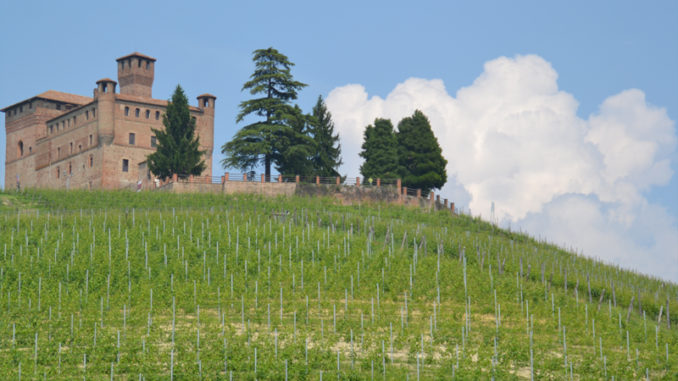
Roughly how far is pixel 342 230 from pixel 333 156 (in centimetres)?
2316

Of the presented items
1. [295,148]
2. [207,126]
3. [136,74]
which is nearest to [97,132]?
[136,74]

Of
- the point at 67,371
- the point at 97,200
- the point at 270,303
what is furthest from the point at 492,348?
the point at 97,200

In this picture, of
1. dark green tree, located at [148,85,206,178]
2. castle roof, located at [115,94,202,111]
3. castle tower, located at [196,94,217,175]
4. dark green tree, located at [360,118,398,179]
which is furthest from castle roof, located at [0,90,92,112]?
dark green tree, located at [360,118,398,179]

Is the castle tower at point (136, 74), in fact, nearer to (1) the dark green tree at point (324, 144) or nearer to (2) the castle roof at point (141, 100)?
(2) the castle roof at point (141, 100)

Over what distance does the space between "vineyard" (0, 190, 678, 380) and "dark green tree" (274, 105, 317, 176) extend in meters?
8.93

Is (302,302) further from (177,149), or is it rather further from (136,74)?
(136,74)

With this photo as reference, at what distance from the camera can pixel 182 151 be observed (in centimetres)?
6275

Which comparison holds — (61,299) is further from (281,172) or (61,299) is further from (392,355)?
(281,172)

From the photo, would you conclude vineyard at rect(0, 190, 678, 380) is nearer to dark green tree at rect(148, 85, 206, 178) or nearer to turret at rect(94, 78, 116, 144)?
dark green tree at rect(148, 85, 206, 178)

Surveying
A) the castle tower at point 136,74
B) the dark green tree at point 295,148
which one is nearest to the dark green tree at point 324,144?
the dark green tree at point 295,148

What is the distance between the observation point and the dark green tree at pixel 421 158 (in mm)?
65000

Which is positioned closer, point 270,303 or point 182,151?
point 270,303

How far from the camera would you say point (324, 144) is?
6994 centimetres

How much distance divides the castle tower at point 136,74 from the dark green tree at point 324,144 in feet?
53.2
